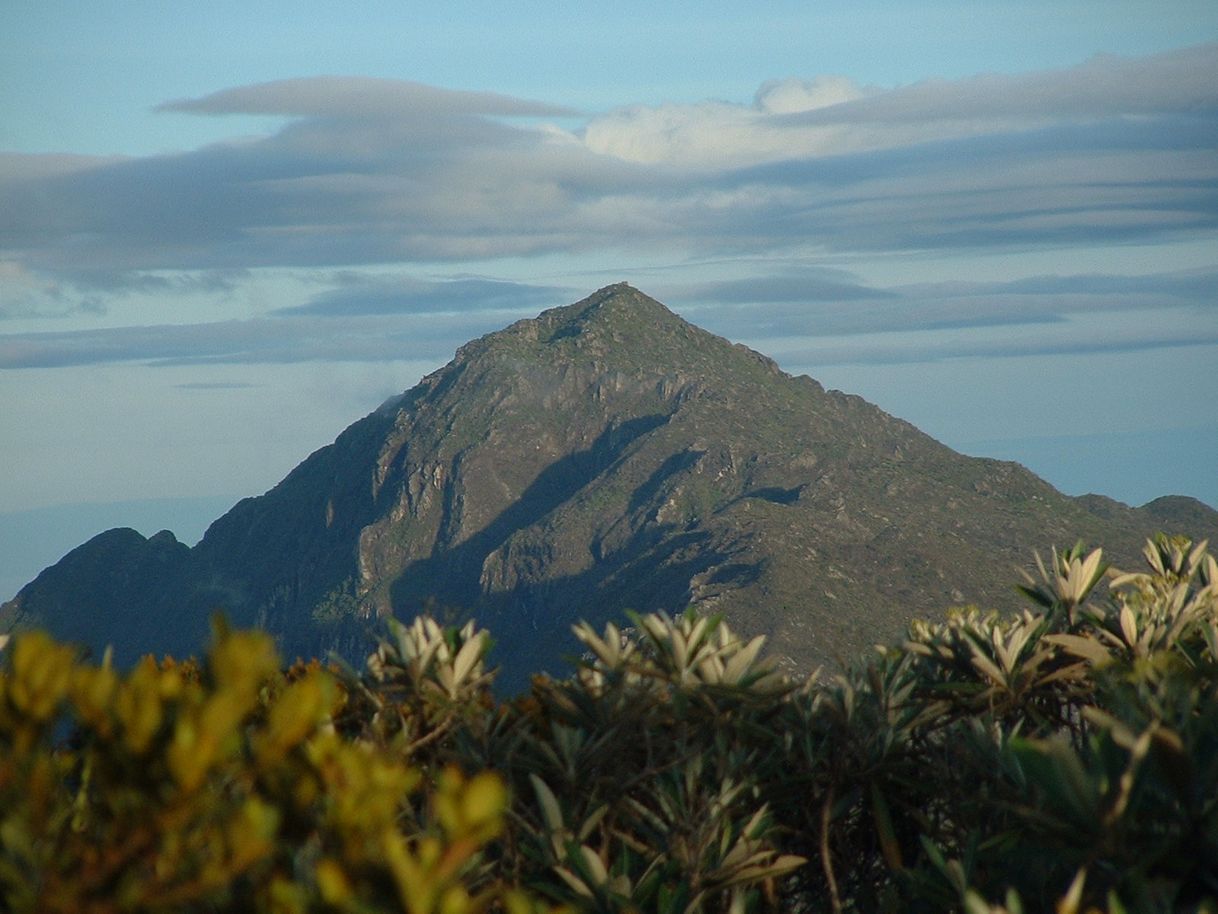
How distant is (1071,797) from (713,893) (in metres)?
2.78

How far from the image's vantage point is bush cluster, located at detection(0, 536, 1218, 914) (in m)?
3.37

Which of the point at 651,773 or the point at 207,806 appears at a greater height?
the point at 207,806

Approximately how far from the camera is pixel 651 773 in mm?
7449

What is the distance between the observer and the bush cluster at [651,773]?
11.1 feet

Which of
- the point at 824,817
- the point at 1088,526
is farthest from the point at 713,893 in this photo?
the point at 1088,526

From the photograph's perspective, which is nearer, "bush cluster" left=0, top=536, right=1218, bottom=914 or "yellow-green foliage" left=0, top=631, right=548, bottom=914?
"yellow-green foliage" left=0, top=631, right=548, bottom=914

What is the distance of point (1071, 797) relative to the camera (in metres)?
4.82

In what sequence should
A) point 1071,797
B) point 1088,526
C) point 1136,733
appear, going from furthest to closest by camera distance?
1. point 1088,526
2. point 1136,733
3. point 1071,797

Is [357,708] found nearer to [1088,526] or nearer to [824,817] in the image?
[824,817]

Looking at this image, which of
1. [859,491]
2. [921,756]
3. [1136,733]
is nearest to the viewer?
[1136,733]

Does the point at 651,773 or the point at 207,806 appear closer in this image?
the point at 207,806

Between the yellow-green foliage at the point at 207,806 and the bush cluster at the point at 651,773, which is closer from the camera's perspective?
the yellow-green foliage at the point at 207,806

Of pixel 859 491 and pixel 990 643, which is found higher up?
pixel 990 643

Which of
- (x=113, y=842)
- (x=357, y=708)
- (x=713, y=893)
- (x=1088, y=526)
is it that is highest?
(x=113, y=842)
